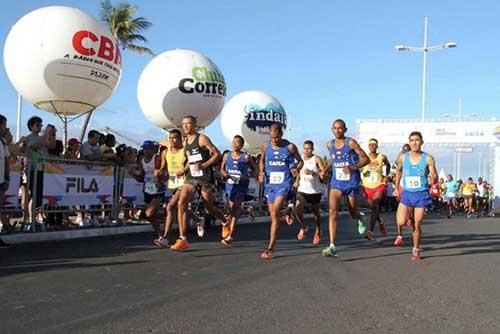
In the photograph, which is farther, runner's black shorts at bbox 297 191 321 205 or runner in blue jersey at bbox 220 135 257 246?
runner's black shorts at bbox 297 191 321 205

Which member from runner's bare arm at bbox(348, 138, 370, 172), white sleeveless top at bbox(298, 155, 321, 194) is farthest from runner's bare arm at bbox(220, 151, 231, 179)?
runner's bare arm at bbox(348, 138, 370, 172)

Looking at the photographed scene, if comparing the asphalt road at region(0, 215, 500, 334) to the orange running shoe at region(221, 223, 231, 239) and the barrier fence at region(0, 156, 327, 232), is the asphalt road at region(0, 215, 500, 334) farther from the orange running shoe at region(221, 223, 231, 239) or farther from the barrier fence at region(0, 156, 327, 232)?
the barrier fence at region(0, 156, 327, 232)

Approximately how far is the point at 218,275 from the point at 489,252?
4.97 metres

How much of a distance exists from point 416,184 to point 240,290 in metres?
3.77

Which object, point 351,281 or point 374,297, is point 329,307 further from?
point 351,281

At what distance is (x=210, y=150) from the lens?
8.17 m

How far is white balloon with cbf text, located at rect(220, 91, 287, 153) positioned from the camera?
18.7m

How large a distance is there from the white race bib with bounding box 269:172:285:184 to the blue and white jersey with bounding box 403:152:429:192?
1.80 meters

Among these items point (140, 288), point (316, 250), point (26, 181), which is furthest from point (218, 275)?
point (26, 181)

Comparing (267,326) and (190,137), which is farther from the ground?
(190,137)

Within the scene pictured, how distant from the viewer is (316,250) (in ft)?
27.7

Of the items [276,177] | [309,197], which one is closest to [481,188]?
[309,197]

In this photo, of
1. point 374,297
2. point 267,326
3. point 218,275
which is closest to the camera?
point 267,326

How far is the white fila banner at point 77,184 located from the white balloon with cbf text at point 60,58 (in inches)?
76.6
